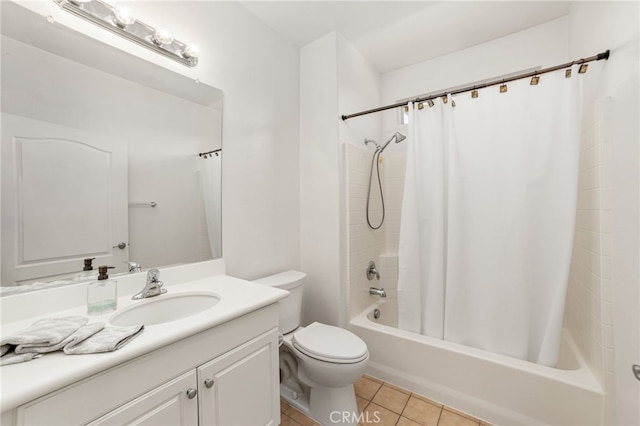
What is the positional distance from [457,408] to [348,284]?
97 cm

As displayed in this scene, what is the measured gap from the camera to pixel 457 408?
5.15 feet

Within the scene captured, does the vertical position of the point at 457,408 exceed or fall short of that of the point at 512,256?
it falls short

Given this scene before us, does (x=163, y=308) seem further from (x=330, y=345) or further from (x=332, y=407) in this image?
(x=332, y=407)

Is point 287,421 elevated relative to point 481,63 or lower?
lower

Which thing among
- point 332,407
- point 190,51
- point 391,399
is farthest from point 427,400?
point 190,51

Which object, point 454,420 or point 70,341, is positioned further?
point 454,420

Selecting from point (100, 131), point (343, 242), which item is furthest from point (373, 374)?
point (100, 131)

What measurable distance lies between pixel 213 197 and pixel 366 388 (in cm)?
160

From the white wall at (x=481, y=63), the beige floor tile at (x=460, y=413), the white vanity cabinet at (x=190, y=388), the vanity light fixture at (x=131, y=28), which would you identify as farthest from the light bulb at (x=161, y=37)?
the beige floor tile at (x=460, y=413)

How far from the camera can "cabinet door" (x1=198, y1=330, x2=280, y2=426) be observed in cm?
97

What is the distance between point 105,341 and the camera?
75cm

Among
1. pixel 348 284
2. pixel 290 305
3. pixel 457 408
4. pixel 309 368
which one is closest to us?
pixel 309 368

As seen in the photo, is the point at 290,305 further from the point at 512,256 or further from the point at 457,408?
the point at 512,256

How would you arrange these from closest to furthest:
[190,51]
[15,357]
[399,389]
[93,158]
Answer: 1. [15,357]
2. [93,158]
3. [190,51]
4. [399,389]
